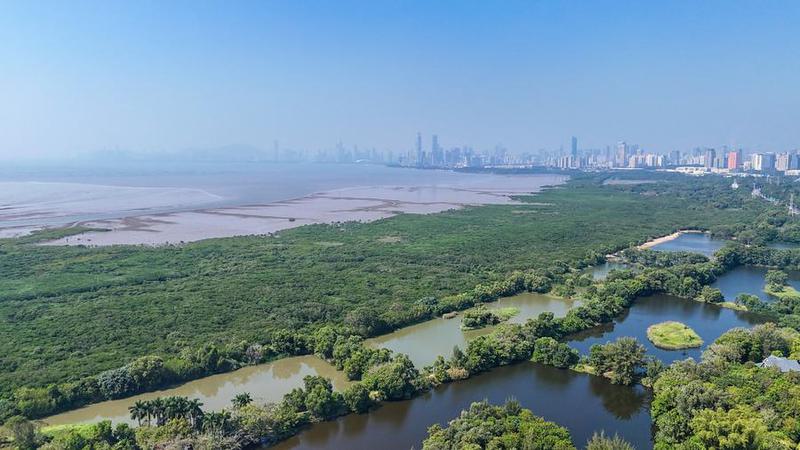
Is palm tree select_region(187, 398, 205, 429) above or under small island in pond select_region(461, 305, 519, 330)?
above

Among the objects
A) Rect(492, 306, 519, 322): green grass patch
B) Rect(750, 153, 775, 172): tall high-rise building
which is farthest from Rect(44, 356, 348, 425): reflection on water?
Rect(750, 153, 775, 172): tall high-rise building

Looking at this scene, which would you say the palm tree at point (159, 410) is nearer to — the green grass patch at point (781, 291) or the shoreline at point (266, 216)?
the shoreline at point (266, 216)

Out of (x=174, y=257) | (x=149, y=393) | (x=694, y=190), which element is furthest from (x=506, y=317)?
(x=694, y=190)

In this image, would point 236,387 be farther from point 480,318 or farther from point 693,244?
point 693,244

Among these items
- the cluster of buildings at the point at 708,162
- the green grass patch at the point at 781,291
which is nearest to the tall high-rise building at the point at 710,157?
the cluster of buildings at the point at 708,162

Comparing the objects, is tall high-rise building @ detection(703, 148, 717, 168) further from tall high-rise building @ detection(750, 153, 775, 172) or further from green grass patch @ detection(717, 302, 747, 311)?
green grass patch @ detection(717, 302, 747, 311)
